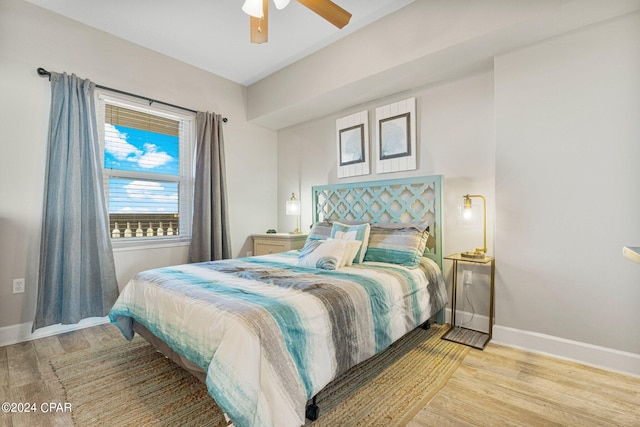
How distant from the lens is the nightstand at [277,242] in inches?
144

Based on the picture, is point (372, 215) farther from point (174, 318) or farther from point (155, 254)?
point (155, 254)

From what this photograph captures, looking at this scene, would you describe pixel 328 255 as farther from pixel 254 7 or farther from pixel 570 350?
pixel 570 350

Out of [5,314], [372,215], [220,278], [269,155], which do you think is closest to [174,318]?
[220,278]

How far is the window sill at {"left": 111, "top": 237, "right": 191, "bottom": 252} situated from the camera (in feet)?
10.0

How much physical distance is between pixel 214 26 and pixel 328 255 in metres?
2.41

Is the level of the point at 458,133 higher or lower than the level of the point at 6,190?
higher

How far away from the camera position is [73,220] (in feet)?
8.53

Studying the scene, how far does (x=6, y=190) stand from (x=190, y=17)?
212 centimetres

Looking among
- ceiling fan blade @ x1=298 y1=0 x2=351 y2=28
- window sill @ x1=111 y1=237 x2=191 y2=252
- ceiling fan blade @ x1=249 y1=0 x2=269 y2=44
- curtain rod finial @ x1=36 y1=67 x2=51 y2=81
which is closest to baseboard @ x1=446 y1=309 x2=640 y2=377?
ceiling fan blade @ x1=298 y1=0 x2=351 y2=28

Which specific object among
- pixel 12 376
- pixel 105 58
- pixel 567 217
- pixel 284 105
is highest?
pixel 105 58

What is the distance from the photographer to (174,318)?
65.0 inches

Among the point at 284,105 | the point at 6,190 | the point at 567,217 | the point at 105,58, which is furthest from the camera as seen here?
the point at 284,105

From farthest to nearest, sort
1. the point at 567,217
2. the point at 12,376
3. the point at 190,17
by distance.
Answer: the point at 190,17 → the point at 567,217 → the point at 12,376

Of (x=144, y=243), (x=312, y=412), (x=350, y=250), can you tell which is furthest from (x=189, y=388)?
(x=144, y=243)
